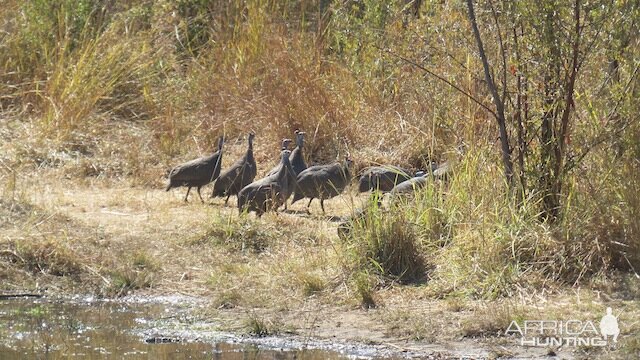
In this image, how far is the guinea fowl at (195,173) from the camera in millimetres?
12500

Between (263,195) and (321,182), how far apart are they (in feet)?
3.00

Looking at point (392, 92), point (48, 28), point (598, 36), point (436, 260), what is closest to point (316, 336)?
point (436, 260)

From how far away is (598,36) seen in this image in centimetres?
907

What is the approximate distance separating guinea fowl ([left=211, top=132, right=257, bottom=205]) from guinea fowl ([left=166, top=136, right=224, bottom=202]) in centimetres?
12

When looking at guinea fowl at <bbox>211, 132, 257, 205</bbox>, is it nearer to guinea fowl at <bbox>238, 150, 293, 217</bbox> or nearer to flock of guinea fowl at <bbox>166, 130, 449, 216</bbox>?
flock of guinea fowl at <bbox>166, 130, 449, 216</bbox>

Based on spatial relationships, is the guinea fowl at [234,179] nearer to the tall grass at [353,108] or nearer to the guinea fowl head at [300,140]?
the guinea fowl head at [300,140]

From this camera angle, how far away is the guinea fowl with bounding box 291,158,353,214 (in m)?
12.0

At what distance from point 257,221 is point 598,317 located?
354 cm

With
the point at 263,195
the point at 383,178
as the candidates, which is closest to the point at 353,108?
the point at 383,178

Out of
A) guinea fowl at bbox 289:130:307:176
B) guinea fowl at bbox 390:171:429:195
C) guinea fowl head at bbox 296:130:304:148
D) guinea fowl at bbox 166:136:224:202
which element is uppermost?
guinea fowl at bbox 390:171:429:195

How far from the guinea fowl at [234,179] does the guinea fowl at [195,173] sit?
118 millimetres

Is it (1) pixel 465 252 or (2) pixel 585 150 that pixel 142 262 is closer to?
(1) pixel 465 252

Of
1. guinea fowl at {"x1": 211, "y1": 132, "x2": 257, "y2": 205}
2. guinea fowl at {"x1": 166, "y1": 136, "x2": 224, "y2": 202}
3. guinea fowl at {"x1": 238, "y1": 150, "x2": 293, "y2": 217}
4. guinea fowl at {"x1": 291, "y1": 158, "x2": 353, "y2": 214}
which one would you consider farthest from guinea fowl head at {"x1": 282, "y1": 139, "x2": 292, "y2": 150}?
guinea fowl at {"x1": 238, "y1": 150, "x2": 293, "y2": 217}

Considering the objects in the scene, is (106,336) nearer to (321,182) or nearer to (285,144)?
(321,182)
